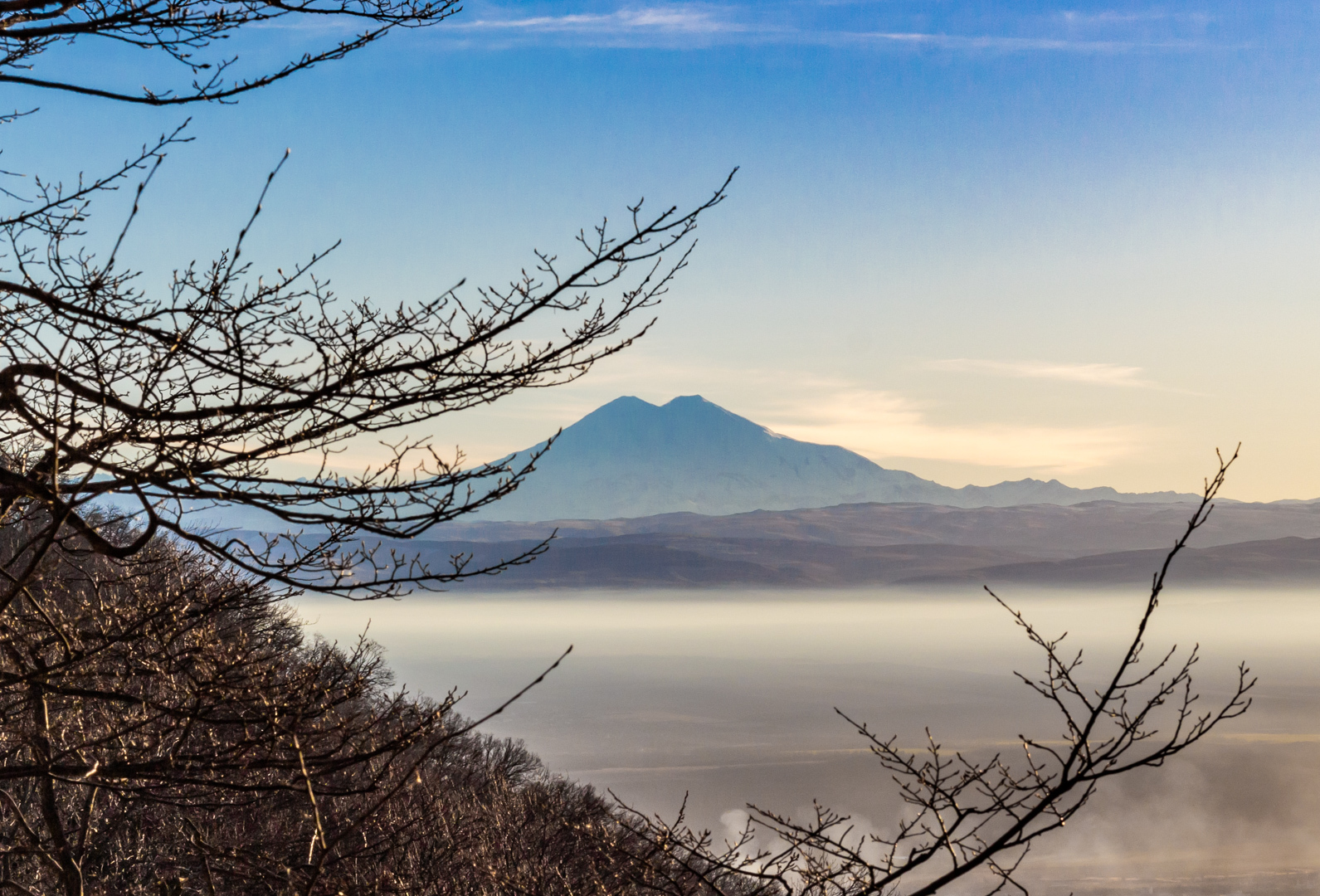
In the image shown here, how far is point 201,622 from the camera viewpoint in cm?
572

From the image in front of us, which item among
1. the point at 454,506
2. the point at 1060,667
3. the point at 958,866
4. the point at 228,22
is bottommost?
the point at 958,866

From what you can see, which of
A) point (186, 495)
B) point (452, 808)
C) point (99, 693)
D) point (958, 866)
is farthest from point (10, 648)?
point (452, 808)

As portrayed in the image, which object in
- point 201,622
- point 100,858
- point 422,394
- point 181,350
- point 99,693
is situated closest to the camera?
point 99,693

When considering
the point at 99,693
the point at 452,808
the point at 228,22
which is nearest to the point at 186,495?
the point at 99,693

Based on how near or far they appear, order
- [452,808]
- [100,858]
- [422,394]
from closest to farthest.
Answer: [422,394] < [100,858] < [452,808]

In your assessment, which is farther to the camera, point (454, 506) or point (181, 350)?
point (454, 506)

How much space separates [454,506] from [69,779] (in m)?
2.18

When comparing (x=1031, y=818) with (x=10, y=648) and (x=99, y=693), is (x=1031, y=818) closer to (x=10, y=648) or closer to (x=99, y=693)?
(x=99, y=693)

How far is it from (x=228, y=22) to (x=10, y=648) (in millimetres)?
3327

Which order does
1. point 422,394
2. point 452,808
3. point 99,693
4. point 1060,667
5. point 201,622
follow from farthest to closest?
point 452,808 → point 201,622 → point 422,394 → point 99,693 → point 1060,667

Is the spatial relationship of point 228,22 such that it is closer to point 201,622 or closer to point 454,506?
point 454,506

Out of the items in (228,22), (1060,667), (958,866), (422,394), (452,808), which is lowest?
(452,808)

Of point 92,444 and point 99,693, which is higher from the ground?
point 92,444

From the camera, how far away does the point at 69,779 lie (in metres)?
4.26
